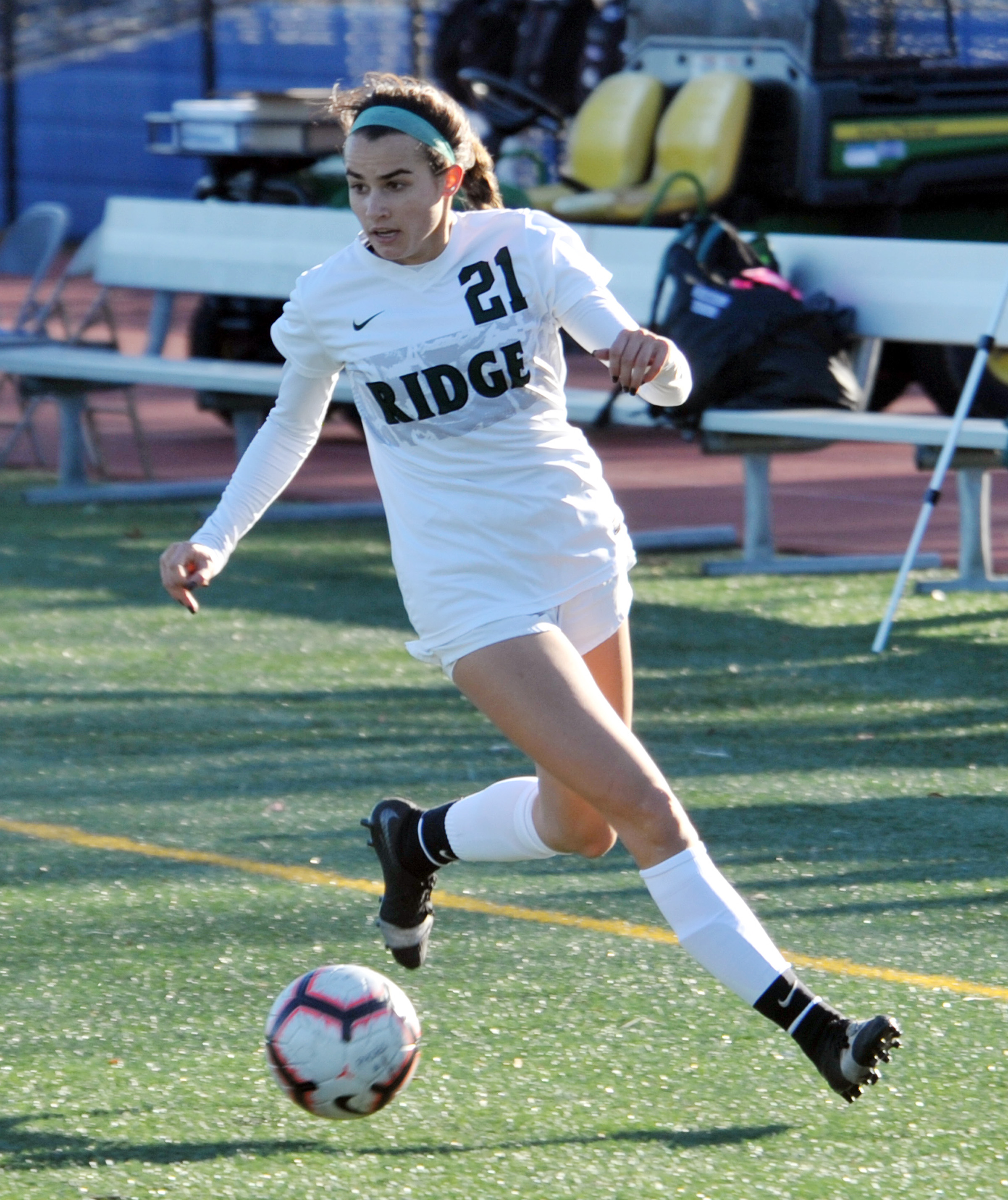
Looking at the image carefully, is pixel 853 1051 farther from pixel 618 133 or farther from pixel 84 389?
pixel 618 133

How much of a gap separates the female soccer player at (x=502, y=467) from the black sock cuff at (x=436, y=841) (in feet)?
1.26

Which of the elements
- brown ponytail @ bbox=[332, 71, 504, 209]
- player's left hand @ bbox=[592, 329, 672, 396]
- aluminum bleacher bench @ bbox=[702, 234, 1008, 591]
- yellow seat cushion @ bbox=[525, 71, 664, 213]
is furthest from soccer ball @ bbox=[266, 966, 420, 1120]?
yellow seat cushion @ bbox=[525, 71, 664, 213]

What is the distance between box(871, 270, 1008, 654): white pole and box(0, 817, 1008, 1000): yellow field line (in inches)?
122

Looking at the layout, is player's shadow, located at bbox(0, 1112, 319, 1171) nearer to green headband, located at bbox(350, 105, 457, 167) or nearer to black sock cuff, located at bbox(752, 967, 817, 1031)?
black sock cuff, located at bbox(752, 967, 817, 1031)

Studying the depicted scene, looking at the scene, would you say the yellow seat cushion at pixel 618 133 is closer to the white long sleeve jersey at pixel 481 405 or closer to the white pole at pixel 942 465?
the white pole at pixel 942 465

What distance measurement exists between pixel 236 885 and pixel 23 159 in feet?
86.9

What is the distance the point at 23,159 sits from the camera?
29969 mm

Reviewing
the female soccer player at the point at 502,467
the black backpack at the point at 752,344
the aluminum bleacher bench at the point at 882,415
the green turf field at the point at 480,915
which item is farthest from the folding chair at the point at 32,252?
the female soccer player at the point at 502,467

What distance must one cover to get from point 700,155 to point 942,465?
191 inches

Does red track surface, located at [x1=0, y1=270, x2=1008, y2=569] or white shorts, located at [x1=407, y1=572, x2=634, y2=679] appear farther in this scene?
red track surface, located at [x1=0, y1=270, x2=1008, y2=569]

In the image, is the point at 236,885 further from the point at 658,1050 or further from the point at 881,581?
the point at 881,581

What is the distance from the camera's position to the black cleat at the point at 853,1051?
3486 mm

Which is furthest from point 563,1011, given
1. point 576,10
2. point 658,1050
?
point 576,10

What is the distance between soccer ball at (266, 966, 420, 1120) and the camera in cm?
353
